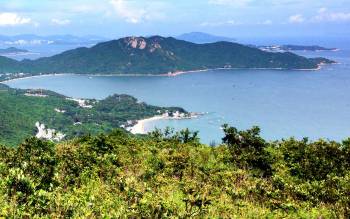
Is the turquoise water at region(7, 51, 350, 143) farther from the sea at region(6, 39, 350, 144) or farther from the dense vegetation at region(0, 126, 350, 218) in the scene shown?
the dense vegetation at region(0, 126, 350, 218)

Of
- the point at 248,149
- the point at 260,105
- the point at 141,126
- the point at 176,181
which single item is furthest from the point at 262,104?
the point at 176,181

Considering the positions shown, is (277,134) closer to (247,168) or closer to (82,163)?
(247,168)

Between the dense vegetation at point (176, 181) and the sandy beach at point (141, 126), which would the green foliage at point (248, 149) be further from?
the sandy beach at point (141, 126)

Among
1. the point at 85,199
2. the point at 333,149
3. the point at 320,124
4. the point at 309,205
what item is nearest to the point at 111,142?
the point at 333,149

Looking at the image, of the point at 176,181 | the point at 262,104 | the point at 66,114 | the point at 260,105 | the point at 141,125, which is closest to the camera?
the point at 176,181

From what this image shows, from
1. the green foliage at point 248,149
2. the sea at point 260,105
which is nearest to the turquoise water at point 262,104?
the sea at point 260,105

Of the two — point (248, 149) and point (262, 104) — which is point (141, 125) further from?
point (248, 149)

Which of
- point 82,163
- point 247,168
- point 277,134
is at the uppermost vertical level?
point 82,163
